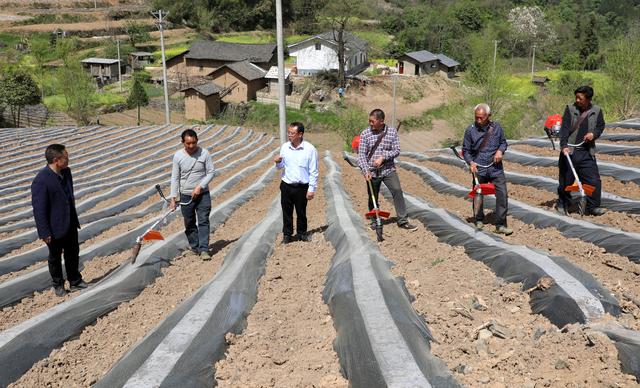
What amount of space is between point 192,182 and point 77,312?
1887 mm

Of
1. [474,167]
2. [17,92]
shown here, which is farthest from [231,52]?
[474,167]

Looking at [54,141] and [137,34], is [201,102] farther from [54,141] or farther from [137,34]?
[137,34]

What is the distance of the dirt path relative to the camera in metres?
2.99

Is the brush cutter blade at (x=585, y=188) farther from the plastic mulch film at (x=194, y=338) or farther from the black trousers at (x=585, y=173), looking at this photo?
the plastic mulch film at (x=194, y=338)

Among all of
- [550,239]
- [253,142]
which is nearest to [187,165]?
[550,239]

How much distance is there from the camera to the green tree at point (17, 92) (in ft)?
106

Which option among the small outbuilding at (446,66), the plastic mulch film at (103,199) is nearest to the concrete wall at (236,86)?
the small outbuilding at (446,66)

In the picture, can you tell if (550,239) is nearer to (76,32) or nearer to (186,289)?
(186,289)

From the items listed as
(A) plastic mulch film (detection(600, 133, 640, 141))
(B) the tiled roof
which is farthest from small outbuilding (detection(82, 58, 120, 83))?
(A) plastic mulch film (detection(600, 133, 640, 141))

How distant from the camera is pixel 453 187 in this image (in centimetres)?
941

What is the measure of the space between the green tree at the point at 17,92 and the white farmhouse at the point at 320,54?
2496 centimetres

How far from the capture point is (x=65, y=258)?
17.2ft

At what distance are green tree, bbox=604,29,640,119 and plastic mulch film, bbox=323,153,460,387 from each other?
904 inches

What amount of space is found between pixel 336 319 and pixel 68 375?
185 centimetres
